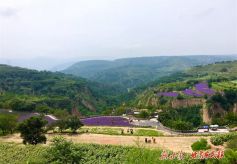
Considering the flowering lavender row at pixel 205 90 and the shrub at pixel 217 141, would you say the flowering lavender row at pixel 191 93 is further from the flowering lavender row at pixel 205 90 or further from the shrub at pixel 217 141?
the shrub at pixel 217 141

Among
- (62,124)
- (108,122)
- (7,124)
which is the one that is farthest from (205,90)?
(7,124)

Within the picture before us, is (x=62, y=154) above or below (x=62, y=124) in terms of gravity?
above

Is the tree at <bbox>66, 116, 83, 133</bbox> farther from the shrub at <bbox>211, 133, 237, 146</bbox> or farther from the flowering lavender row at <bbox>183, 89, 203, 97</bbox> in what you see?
the flowering lavender row at <bbox>183, 89, 203, 97</bbox>

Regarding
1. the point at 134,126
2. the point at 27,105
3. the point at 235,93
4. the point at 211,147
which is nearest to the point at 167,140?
the point at 211,147

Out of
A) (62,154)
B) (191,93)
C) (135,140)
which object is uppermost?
(62,154)

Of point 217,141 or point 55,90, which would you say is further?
point 55,90

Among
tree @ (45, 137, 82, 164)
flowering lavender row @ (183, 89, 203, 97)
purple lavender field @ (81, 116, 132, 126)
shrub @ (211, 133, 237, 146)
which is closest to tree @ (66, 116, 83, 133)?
purple lavender field @ (81, 116, 132, 126)

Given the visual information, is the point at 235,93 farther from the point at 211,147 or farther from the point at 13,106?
the point at 211,147

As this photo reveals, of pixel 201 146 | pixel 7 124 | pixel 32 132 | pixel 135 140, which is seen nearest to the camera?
pixel 201 146

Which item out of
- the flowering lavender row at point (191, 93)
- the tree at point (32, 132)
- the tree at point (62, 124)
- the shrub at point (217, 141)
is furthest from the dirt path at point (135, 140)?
the flowering lavender row at point (191, 93)

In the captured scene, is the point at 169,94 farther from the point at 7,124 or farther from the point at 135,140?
the point at 135,140
